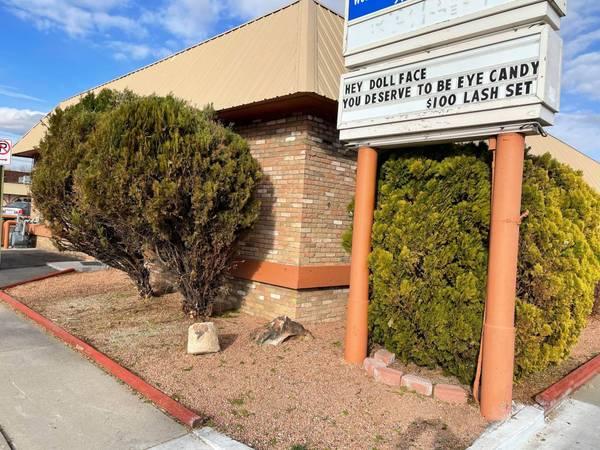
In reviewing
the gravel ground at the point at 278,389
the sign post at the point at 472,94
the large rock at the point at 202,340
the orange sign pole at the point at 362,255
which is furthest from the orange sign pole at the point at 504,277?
the large rock at the point at 202,340

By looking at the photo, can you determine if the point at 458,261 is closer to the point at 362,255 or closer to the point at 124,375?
the point at 362,255

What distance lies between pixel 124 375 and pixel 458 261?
138 inches

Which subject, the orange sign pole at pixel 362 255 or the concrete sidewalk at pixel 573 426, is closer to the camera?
the concrete sidewalk at pixel 573 426

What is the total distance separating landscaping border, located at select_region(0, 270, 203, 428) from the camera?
3679 millimetres

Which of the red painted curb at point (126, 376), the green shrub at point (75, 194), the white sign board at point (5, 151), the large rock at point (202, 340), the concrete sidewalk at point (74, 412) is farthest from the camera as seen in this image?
the white sign board at point (5, 151)

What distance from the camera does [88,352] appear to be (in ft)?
17.1

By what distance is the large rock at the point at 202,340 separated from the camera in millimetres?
5145

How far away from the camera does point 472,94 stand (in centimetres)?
402

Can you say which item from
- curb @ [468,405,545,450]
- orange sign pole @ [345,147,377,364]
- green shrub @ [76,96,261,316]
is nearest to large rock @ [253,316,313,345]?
orange sign pole @ [345,147,377,364]

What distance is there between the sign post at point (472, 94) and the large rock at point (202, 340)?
1.65 metres

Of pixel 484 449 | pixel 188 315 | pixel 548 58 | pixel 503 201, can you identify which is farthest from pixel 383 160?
pixel 188 315

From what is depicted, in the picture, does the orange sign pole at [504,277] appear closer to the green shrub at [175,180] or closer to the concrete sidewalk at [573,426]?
the concrete sidewalk at [573,426]

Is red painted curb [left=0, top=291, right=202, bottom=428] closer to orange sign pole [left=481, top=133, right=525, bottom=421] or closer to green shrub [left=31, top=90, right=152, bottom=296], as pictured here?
green shrub [left=31, top=90, right=152, bottom=296]

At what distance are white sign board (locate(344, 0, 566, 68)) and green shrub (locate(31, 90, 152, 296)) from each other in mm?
4253
